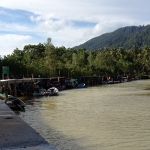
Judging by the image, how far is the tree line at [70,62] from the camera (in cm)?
7882

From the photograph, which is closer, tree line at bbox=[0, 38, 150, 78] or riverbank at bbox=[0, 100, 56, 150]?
riverbank at bbox=[0, 100, 56, 150]

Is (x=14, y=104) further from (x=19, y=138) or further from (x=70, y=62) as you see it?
(x=70, y=62)

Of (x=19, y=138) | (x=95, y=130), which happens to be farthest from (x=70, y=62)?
(x=19, y=138)

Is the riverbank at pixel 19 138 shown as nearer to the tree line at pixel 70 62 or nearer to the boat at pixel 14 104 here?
the boat at pixel 14 104

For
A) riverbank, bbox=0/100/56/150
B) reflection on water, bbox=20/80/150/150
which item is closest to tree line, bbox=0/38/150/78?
reflection on water, bbox=20/80/150/150

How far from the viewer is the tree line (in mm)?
78825

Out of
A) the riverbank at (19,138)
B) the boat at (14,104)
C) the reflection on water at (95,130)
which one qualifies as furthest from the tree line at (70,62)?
the riverbank at (19,138)

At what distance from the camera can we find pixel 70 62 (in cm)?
12144

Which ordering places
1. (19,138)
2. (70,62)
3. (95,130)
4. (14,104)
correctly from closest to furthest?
(19,138) < (95,130) < (14,104) < (70,62)

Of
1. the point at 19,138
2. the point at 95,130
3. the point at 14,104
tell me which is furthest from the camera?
the point at 14,104

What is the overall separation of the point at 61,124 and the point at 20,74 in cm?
5396

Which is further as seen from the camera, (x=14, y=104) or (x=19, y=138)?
(x=14, y=104)

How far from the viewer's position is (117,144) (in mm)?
17016

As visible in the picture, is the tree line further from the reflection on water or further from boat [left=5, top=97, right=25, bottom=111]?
the reflection on water
